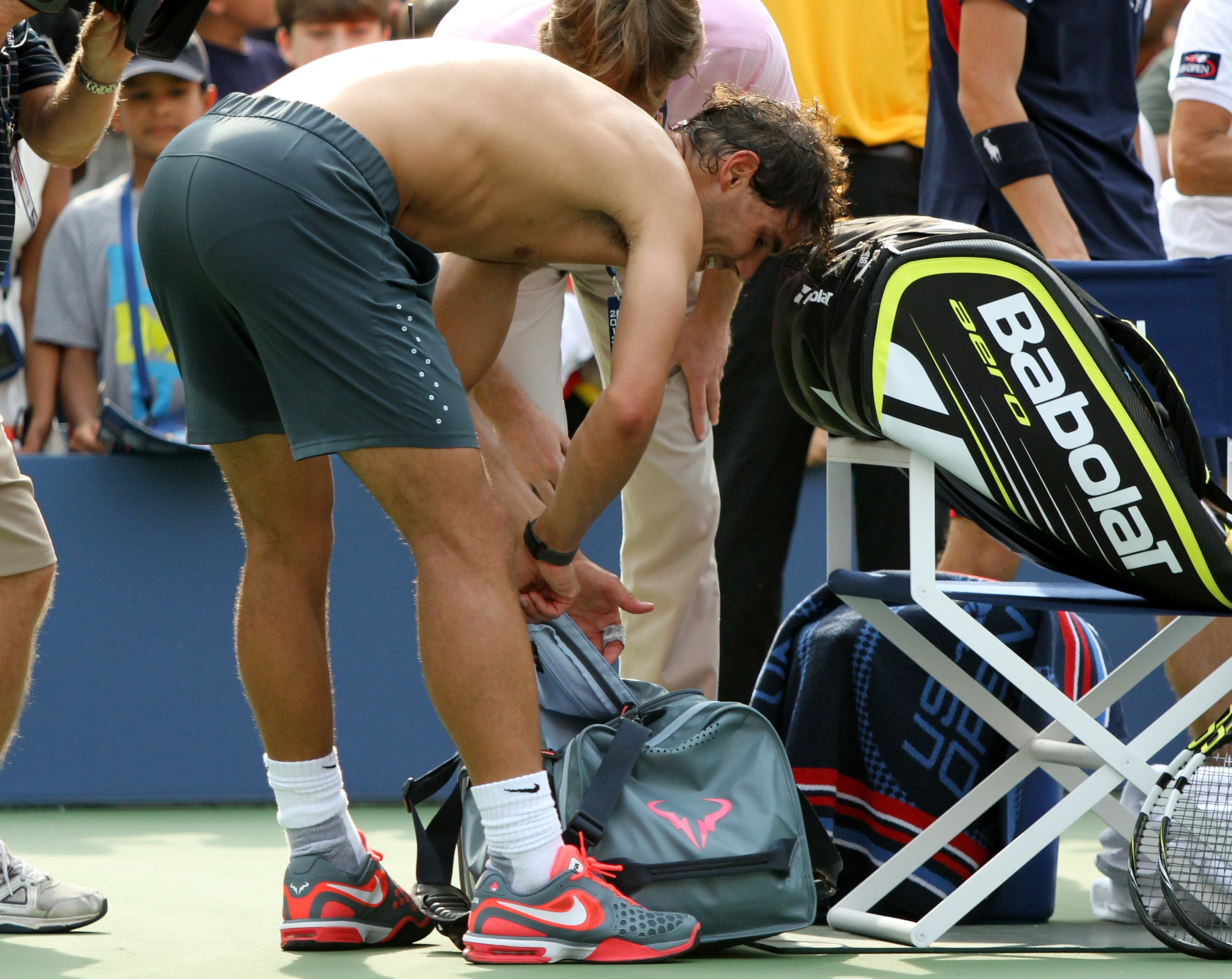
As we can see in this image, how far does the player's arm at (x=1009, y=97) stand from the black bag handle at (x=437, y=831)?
160 centimetres

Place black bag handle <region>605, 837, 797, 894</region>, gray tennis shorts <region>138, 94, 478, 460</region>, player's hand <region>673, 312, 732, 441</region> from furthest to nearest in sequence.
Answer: player's hand <region>673, 312, 732, 441</region>
black bag handle <region>605, 837, 797, 894</region>
gray tennis shorts <region>138, 94, 478, 460</region>

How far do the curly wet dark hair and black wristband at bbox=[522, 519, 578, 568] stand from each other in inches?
24.3

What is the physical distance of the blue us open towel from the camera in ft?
8.55

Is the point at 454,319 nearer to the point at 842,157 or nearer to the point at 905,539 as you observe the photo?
the point at 842,157

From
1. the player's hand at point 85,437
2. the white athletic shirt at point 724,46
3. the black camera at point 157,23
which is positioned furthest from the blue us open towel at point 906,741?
the player's hand at point 85,437

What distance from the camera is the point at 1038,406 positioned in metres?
2.16

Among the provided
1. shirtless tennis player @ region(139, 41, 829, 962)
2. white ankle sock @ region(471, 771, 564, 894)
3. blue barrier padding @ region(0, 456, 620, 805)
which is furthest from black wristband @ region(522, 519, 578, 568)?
blue barrier padding @ region(0, 456, 620, 805)

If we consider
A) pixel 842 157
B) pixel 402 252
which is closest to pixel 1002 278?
pixel 842 157

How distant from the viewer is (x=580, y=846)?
2.19 metres

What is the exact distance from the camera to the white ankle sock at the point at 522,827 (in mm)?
2105

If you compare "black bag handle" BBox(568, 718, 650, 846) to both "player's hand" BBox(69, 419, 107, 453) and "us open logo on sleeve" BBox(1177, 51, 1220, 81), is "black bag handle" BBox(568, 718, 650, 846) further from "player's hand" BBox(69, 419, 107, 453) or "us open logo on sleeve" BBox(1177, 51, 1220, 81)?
"player's hand" BBox(69, 419, 107, 453)

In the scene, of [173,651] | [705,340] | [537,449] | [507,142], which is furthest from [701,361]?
[173,651]

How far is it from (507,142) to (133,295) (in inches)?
92.2

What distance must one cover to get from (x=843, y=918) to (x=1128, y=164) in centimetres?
177
